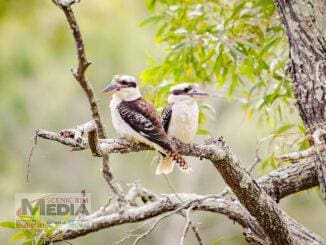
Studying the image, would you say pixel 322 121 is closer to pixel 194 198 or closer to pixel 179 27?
pixel 194 198

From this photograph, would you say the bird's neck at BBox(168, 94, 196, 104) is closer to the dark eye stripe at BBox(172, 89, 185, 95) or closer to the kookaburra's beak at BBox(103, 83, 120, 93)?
the dark eye stripe at BBox(172, 89, 185, 95)

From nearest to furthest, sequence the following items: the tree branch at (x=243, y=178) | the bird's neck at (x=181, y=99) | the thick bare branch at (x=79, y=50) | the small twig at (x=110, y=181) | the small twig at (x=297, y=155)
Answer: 1. the thick bare branch at (x=79, y=50)
2. the small twig at (x=297, y=155)
3. the tree branch at (x=243, y=178)
4. the small twig at (x=110, y=181)
5. the bird's neck at (x=181, y=99)

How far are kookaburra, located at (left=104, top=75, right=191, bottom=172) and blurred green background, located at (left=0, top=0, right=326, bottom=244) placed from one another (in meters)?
5.69

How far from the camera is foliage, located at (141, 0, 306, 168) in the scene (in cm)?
393

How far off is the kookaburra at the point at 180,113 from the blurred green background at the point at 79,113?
220 inches

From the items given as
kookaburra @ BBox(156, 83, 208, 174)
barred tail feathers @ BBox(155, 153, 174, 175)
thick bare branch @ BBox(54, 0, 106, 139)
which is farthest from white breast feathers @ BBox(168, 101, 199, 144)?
thick bare branch @ BBox(54, 0, 106, 139)

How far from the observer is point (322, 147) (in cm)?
272

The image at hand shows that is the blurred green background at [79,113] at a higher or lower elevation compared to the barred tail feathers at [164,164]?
higher

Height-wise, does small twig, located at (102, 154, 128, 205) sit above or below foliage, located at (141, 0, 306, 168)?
below

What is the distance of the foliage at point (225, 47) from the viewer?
393 centimetres

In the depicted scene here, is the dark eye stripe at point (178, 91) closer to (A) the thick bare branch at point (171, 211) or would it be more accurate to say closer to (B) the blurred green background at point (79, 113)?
(A) the thick bare branch at point (171, 211)

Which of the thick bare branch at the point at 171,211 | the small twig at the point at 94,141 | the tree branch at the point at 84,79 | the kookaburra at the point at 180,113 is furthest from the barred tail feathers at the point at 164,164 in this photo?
the small twig at the point at 94,141

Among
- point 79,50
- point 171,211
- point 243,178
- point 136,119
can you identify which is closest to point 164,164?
point 171,211

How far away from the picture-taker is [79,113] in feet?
39.1
